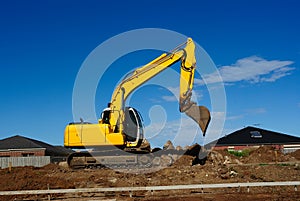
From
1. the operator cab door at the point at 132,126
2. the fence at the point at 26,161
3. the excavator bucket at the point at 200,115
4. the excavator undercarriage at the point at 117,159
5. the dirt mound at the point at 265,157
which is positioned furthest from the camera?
the fence at the point at 26,161

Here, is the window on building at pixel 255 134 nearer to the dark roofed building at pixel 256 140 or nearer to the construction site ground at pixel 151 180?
the dark roofed building at pixel 256 140

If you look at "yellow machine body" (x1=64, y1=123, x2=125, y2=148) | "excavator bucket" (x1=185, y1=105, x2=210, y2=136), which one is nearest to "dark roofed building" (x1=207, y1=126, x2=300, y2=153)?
"excavator bucket" (x1=185, y1=105, x2=210, y2=136)

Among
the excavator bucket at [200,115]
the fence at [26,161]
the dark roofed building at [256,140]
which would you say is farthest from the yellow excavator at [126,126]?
the dark roofed building at [256,140]

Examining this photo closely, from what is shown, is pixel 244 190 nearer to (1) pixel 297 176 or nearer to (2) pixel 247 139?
(1) pixel 297 176

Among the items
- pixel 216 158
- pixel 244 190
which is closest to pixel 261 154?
pixel 216 158

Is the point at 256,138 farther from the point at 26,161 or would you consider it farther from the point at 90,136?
the point at 90,136

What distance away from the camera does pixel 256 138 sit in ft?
182

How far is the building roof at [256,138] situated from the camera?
53.8 m

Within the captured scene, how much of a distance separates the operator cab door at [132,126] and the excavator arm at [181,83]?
1.05 ft

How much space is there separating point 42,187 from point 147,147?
21.8 feet

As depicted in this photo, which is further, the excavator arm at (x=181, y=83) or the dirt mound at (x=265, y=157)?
the dirt mound at (x=265, y=157)

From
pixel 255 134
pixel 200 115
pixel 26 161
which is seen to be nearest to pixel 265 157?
pixel 200 115

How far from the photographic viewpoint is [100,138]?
21.5 meters

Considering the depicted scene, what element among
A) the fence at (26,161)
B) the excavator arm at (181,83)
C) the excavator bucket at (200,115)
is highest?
the excavator arm at (181,83)
